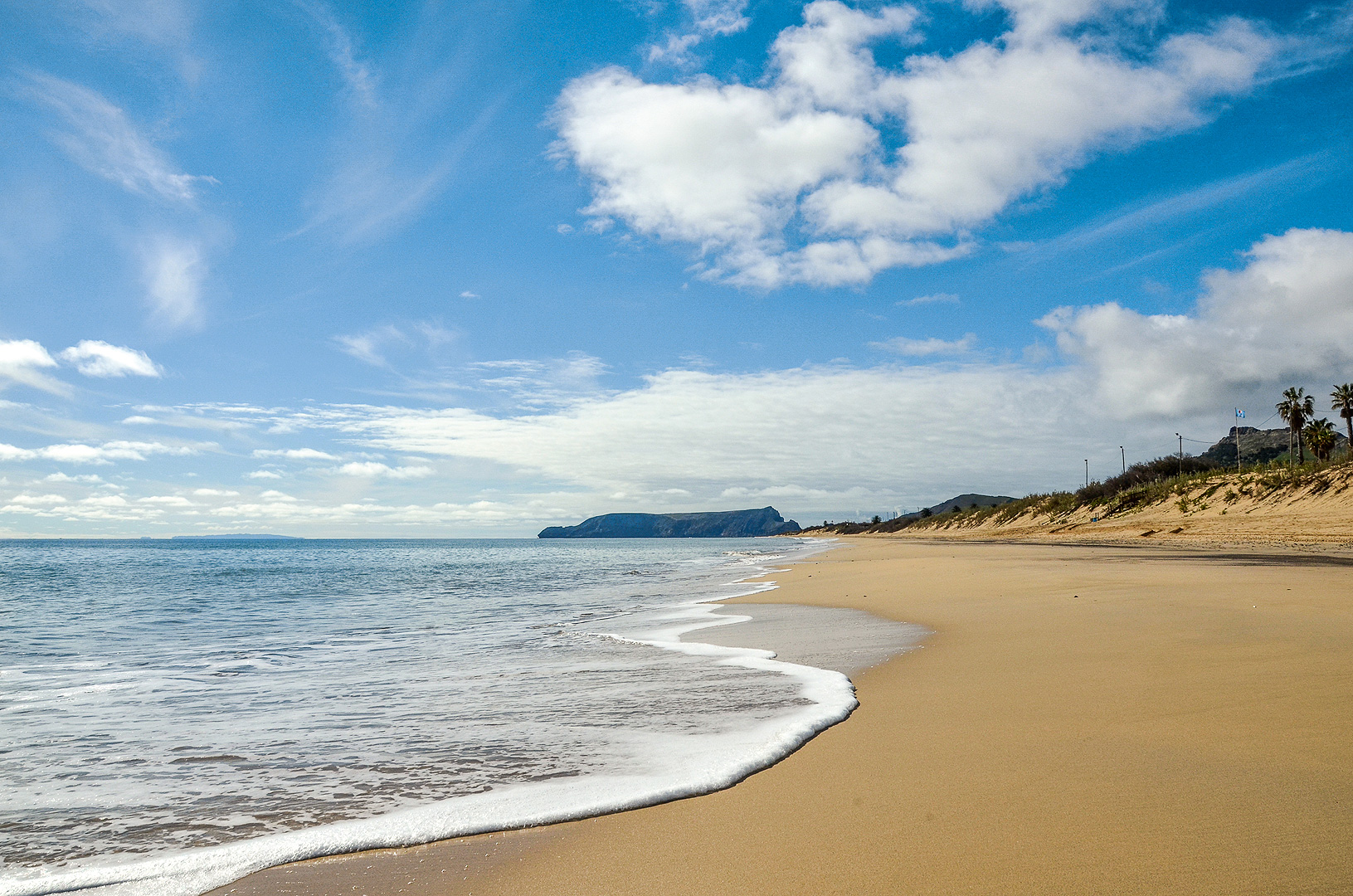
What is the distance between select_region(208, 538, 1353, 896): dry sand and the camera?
2.61m

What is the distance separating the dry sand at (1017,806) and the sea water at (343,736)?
32cm

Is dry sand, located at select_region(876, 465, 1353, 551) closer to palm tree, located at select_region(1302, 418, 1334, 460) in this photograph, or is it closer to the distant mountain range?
palm tree, located at select_region(1302, 418, 1334, 460)

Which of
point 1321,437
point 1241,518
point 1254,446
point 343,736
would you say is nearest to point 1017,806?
point 343,736

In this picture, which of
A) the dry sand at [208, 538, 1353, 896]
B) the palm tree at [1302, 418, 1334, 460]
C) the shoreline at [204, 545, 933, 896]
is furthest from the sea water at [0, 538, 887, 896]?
the palm tree at [1302, 418, 1334, 460]

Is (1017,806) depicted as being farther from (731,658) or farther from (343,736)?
(731,658)

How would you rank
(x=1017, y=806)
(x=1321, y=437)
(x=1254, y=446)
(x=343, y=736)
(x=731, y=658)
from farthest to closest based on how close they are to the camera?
(x=1254, y=446) → (x=1321, y=437) → (x=731, y=658) → (x=343, y=736) → (x=1017, y=806)

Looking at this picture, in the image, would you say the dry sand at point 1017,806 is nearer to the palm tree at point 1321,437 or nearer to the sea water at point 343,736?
the sea water at point 343,736

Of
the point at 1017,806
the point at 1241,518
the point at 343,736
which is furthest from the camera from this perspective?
the point at 1241,518

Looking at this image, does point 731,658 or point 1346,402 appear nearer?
point 731,658

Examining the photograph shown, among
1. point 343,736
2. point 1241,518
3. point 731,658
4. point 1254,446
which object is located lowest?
point 731,658

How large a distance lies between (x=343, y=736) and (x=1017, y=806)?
4.28m

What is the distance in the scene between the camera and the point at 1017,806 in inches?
125

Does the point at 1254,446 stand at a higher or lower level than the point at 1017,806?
higher

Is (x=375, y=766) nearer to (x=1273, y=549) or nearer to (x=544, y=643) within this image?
(x=544, y=643)
